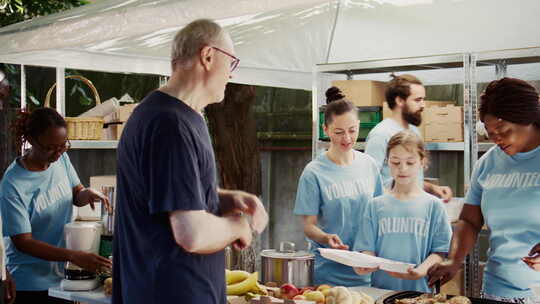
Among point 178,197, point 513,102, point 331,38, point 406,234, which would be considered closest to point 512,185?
point 513,102

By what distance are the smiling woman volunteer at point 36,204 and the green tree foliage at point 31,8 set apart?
295cm

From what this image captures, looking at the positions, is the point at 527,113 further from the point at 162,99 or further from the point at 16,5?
the point at 16,5

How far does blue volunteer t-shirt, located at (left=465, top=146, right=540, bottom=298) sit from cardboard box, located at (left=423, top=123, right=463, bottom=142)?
138cm

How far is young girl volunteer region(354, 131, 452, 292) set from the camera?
365 centimetres

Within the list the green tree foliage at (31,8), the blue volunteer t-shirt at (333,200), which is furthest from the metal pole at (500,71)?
the green tree foliage at (31,8)

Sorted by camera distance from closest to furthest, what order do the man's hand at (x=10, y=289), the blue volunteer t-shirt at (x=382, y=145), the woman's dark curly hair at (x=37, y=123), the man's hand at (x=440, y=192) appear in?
the man's hand at (x=10, y=289) < the woman's dark curly hair at (x=37, y=123) < the blue volunteer t-shirt at (x=382, y=145) < the man's hand at (x=440, y=192)

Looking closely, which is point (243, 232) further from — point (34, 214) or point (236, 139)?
point (236, 139)

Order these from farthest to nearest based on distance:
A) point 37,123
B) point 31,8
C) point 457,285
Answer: point 31,8 → point 457,285 → point 37,123

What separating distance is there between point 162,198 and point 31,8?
530 cm

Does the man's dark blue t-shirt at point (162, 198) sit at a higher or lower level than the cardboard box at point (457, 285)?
higher

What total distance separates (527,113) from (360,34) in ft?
8.55

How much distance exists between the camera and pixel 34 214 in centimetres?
380

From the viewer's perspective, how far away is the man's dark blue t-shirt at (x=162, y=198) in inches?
82.4

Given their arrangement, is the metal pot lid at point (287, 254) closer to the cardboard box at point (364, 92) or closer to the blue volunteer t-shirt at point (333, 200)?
the blue volunteer t-shirt at point (333, 200)
